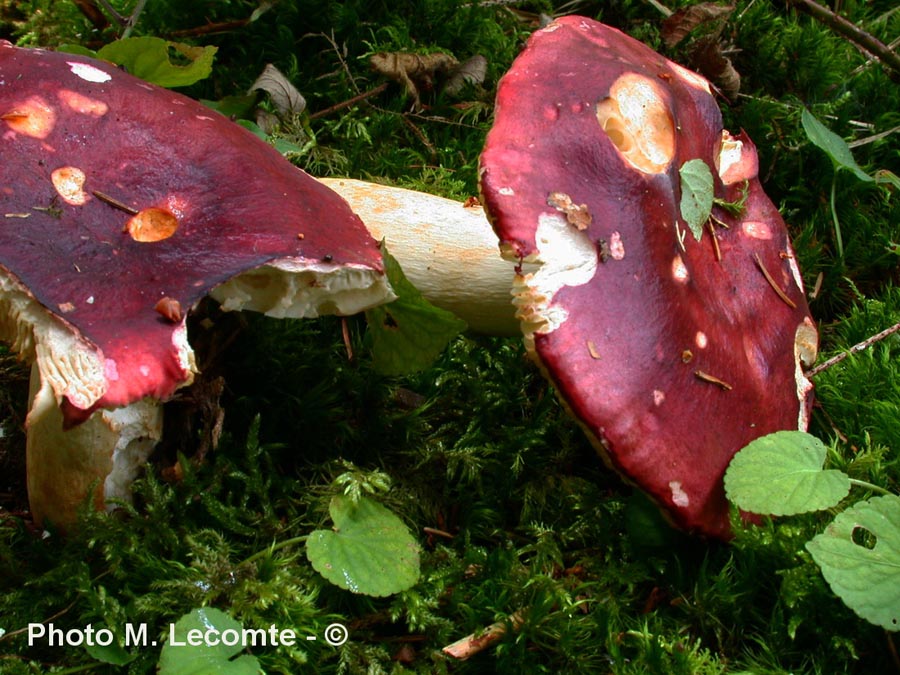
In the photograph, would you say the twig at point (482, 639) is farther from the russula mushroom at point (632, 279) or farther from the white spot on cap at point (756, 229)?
the white spot on cap at point (756, 229)

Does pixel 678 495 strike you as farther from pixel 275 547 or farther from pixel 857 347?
pixel 857 347

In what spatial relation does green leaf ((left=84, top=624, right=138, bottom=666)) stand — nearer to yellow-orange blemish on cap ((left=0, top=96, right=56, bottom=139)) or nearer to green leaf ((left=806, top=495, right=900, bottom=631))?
yellow-orange blemish on cap ((left=0, top=96, right=56, bottom=139))

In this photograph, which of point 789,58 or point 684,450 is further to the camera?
point 789,58

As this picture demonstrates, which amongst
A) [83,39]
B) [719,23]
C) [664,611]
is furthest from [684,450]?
[83,39]

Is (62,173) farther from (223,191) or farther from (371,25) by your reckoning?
(371,25)

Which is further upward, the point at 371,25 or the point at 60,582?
the point at 371,25

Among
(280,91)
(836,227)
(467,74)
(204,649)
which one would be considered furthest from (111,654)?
(836,227)
